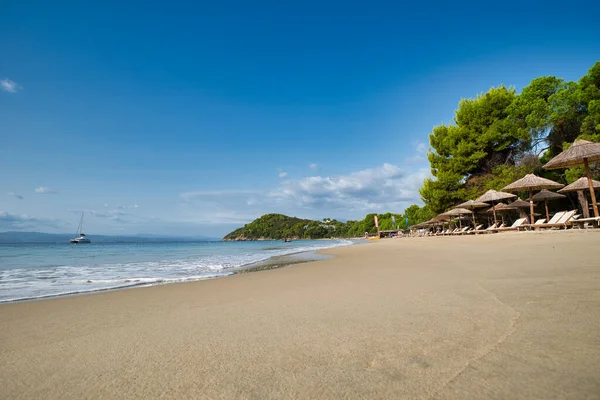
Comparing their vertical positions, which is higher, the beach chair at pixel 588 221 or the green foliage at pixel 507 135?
the green foliage at pixel 507 135

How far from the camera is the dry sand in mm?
1247

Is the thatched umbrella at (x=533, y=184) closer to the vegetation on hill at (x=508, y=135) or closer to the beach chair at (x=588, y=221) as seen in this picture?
the beach chair at (x=588, y=221)

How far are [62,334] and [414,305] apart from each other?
9.56 ft

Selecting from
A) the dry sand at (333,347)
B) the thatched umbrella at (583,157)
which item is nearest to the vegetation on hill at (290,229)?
the thatched umbrella at (583,157)

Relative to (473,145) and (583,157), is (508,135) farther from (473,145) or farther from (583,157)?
(583,157)

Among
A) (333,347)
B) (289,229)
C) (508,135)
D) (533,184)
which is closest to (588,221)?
(533,184)

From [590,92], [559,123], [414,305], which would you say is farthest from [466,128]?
[414,305]

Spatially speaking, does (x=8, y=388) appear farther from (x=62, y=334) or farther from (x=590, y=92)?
(x=590, y=92)

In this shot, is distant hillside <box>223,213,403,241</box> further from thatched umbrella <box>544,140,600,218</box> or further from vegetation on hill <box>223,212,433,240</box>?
thatched umbrella <box>544,140,600,218</box>

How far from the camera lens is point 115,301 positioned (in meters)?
3.89

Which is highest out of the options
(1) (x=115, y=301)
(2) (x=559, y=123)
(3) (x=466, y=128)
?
(3) (x=466, y=128)

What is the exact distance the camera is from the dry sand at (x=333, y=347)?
125 cm

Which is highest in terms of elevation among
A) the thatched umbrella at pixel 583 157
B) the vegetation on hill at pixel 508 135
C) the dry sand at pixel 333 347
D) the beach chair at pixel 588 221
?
the vegetation on hill at pixel 508 135

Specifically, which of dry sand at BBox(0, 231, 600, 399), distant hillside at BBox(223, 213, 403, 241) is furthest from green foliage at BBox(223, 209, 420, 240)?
dry sand at BBox(0, 231, 600, 399)
